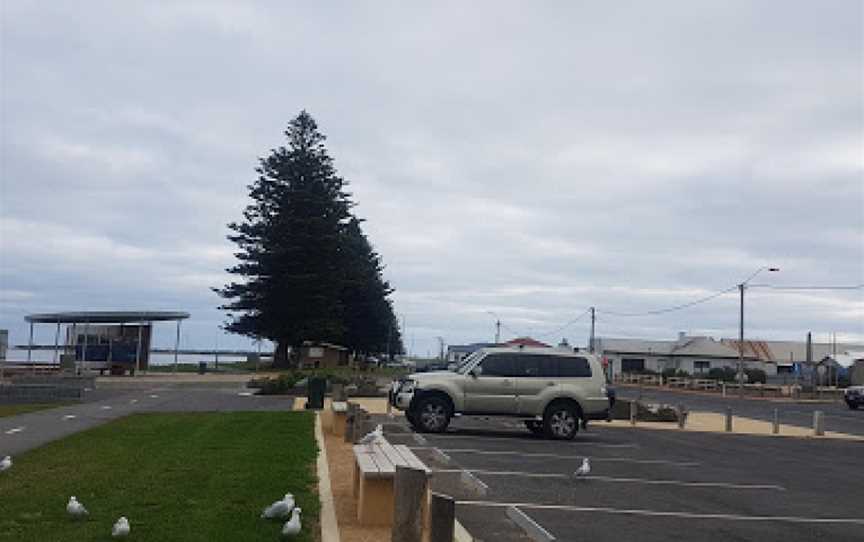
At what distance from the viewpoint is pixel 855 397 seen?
161 ft

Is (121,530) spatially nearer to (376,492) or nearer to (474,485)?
(376,492)

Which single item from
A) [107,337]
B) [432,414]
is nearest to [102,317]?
[107,337]

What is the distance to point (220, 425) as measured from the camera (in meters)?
19.0

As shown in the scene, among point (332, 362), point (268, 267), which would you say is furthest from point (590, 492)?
point (332, 362)

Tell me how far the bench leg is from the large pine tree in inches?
2024

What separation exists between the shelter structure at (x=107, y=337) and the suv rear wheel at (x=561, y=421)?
3300cm

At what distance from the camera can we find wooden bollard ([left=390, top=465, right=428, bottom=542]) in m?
6.65

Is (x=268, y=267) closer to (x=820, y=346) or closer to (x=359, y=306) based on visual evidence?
(x=359, y=306)

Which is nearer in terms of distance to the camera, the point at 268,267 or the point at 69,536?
the point at 69,536

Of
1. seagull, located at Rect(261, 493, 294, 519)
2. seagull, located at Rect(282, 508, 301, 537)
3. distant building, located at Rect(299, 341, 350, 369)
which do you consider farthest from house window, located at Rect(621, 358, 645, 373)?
seagull, located at Rect(282, 508, 301, 537)

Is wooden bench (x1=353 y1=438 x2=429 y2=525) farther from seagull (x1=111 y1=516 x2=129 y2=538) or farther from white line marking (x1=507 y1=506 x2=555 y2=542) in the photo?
seagull (x1=111 y1=516 x2=129 y2=538)

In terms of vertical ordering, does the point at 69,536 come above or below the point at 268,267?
below

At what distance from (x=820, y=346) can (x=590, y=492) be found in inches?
3930

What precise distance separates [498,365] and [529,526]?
1226 cm
